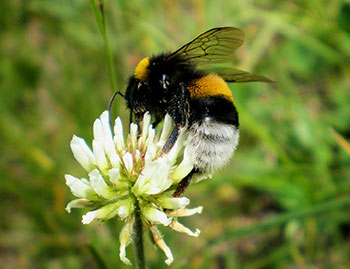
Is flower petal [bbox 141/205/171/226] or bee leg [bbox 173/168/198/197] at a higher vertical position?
bee leg [bbox 173/168/198/197]

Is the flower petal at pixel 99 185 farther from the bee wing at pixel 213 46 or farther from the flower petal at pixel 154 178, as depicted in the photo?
the bee wing at pixel 213 46

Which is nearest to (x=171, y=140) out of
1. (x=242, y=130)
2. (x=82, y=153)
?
(x=82, y=153)

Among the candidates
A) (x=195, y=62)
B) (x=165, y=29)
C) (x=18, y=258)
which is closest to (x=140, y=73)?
(x=195, y=62)

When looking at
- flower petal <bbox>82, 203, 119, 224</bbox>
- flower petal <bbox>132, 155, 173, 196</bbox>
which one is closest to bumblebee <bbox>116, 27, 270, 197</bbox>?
flower petal <bbox>132, 155, 173, 196</bbox>

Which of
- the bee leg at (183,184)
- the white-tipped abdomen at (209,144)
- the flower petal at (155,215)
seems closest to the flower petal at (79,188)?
the flower petal at (155,215)

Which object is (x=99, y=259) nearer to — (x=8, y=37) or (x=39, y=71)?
(x=39, y=71)

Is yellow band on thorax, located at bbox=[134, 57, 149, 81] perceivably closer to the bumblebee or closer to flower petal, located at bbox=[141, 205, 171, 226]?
the bumblebee

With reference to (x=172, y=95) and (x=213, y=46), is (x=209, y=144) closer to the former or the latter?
(x=172, y=95)
